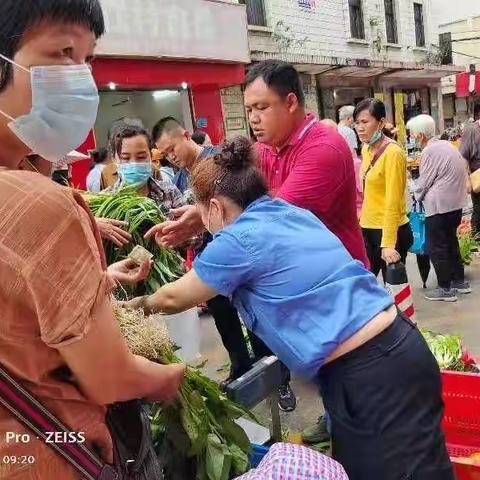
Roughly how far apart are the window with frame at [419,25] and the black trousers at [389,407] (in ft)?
62.1

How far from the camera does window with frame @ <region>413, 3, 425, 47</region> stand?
18.5 meters

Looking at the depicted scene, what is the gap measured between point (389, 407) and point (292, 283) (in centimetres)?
49

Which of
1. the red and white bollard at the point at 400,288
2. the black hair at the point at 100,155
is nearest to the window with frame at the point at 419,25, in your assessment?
the black hair at the point at 100,155

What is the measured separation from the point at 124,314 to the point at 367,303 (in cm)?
77

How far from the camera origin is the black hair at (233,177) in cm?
189

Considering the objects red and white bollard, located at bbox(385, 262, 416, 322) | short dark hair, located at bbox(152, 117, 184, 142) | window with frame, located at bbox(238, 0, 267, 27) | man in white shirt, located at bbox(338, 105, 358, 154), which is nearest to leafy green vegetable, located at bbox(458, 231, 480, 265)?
man in white shirt, located at bbox(338, 105, 358, 154)

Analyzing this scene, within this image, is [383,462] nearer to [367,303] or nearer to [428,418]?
[428,418]

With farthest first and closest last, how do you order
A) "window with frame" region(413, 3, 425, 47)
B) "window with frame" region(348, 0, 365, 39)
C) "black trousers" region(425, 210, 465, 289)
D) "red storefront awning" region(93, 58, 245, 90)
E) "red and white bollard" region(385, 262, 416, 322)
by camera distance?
1. "window with frame" region(413, 3, 425, 47)
2. "window with frame" region(348, 0, 365, 39)
3. "red storefront awning" region(93, 58, 245, 90)
4. "black trousers" region(425, 210, 465, 289)
5. "red and white bollard" region(385, 262, 416, 322)

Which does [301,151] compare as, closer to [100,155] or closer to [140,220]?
[140,220]

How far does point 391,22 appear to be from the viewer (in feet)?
56.2

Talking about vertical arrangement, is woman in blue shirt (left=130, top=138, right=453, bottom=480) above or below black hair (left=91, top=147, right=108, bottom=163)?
below

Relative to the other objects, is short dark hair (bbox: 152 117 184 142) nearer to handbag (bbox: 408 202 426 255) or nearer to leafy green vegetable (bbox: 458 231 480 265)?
handbag (bbox: 408 202 426 255)

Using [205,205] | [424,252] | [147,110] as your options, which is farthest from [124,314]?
[147,110]

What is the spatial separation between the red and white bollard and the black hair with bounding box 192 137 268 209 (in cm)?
195
